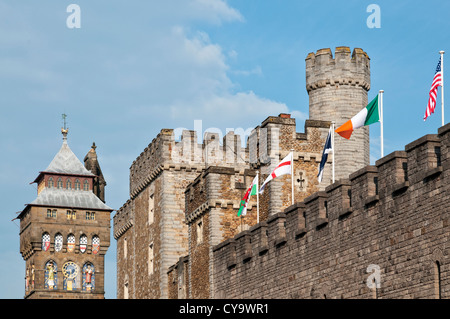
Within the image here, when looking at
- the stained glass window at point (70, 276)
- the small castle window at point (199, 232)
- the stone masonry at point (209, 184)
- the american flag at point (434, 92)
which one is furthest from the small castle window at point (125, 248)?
the american flag at point (434, 92)

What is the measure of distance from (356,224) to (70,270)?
64026mm

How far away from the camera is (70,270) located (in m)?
90.4

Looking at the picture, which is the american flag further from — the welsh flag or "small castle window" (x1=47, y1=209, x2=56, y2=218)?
"small castle window" (x1=47, y1=209, x2=56, y2=218)

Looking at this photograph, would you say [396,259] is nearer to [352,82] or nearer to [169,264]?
[352,82]

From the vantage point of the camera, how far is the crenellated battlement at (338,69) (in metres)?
48.5

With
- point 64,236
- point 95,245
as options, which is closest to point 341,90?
point 64,236

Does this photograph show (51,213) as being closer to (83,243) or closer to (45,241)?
(45,241)

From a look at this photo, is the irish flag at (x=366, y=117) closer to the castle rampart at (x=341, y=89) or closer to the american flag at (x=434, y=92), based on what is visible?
the american flag at (x=434, y=92)

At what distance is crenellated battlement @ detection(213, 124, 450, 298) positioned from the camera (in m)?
25.5

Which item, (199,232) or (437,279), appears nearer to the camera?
(437,279)

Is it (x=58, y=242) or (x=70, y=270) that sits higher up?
(x=58, y=242)

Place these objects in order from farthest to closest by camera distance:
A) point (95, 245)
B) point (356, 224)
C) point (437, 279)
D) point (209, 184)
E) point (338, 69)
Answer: point (95, 245) → point (338, 69) → point (209, 184) → point (356, 224) → point (437, 279)

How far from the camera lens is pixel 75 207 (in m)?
90.4
